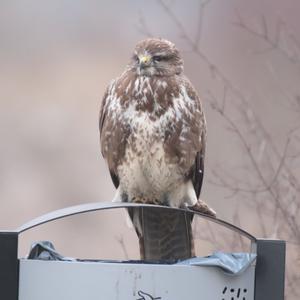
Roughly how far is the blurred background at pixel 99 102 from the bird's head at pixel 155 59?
0.40 meters

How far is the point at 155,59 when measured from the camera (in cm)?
412

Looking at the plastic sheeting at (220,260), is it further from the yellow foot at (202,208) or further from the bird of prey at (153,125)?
the bird of prey at (153,125)

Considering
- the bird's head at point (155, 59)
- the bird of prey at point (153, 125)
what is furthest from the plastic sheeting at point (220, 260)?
the bird's head at point (155, 59)

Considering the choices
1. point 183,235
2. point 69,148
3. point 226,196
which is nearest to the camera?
point 183,235

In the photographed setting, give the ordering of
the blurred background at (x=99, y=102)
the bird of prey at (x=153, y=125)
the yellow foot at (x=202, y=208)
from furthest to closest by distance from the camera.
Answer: the blurred background at (x=99, y=102), the bird of prey at (x=153, y=125), the yellow foot at (x=202, y=208)

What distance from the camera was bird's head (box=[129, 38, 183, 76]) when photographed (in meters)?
4.08

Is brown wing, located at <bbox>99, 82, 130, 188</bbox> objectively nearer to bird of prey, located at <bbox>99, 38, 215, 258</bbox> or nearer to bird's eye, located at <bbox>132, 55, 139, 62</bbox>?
bird of prey, located at <bbox>99, 38, 215, 258</bbox>

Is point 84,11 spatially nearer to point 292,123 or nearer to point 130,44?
point 130,44

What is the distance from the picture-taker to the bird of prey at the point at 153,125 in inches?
159

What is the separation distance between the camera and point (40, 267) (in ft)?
8.96

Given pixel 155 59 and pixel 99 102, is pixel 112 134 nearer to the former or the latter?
pixel 155 59

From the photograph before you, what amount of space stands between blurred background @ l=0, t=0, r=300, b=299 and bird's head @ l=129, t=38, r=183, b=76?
1.31 ft

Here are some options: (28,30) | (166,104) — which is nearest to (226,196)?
(166,104)

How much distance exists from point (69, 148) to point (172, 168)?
10.5ft
